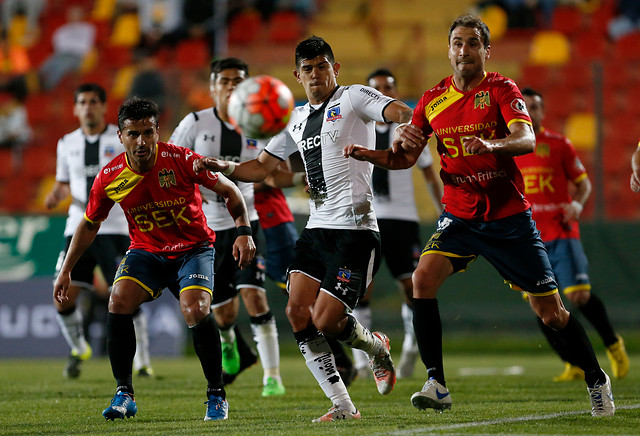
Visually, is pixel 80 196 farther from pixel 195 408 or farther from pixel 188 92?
pixel 188 92

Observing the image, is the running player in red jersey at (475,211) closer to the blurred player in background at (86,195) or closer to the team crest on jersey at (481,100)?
the team crest on jersey at (481,100)

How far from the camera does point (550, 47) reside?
18500 millimetres

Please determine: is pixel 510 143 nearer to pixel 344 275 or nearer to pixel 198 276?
pixel 344 275

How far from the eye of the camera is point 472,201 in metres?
5.89

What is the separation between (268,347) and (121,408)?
2186 millimetres

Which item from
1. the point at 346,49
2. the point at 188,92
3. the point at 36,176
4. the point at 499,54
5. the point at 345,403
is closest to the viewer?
the point at 345,403

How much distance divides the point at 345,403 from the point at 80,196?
4.78 metres

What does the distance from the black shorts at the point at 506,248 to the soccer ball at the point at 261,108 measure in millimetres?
1272

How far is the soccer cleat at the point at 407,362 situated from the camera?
374 inches

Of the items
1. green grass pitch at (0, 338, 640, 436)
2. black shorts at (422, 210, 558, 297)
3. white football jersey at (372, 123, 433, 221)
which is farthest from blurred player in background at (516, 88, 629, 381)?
black shorts at (422, 210, 558, 297)

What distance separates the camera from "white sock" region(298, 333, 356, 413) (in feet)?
19.4

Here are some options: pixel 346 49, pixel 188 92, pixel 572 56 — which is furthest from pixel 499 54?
pixel 188 92

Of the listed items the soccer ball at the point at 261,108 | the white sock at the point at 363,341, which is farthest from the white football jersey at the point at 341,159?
the white sock at the point at 363,341

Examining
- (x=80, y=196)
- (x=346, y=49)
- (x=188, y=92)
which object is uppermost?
(x=346, y=49)
